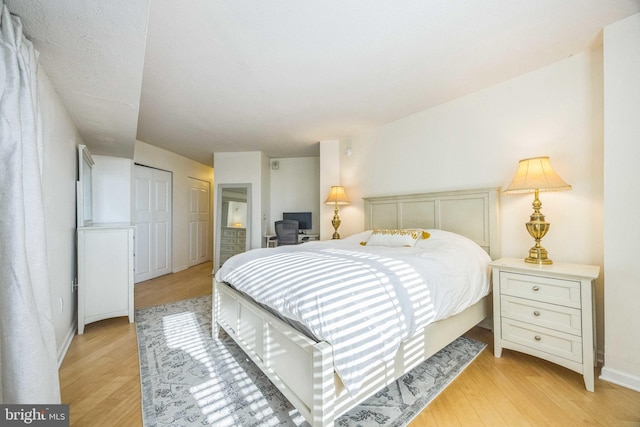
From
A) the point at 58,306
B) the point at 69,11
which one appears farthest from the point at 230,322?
the point at 69,11

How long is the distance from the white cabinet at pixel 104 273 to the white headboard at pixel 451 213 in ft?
9.91

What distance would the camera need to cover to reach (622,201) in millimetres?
1703

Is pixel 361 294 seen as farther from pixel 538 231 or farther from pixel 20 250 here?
pixel 538 231

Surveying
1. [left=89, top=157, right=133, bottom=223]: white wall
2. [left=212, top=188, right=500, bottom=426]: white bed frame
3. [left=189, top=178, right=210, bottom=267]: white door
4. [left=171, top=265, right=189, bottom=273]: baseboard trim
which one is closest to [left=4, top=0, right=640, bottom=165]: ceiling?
[left=89, top=157, right=133, bottom=223]: white wall

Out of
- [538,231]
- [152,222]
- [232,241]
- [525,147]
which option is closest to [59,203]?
[152,222]

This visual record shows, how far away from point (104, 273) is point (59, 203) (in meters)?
0.86

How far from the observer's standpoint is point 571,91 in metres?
2.10

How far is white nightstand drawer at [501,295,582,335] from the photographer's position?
168cm

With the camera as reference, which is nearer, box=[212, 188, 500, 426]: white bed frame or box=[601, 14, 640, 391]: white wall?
box=[212, 188, 500, 426]: white bed frame

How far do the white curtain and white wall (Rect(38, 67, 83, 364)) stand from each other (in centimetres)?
66

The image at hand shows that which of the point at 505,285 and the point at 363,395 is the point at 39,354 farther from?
the point at 505,285

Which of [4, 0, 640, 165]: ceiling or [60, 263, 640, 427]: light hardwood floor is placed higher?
[4, 0, 640, 165]: ceiling

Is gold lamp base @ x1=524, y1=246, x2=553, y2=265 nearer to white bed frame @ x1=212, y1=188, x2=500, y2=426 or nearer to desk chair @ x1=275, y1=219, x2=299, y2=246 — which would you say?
white bed frame @ x1=212, y1=188, x2=500, y2=426

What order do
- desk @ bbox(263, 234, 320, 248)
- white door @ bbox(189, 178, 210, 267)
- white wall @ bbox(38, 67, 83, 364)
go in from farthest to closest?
white door @ bbox(189, 178, 210, 267) → desk @ bbox(263, 234, 320, 248) → white wall @ bbox(38, 67, 83, 364)
